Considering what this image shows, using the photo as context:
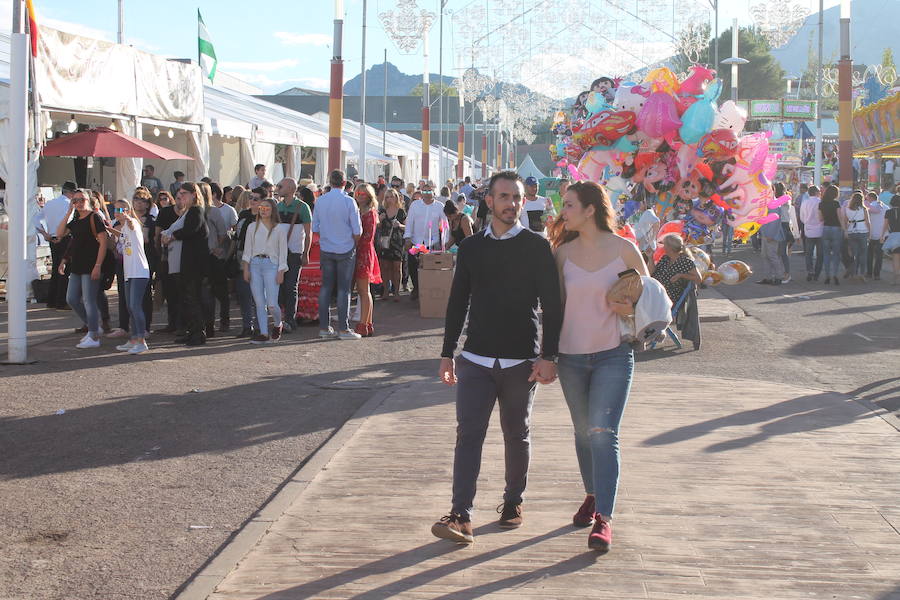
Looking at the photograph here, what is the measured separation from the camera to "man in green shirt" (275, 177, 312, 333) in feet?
43.5

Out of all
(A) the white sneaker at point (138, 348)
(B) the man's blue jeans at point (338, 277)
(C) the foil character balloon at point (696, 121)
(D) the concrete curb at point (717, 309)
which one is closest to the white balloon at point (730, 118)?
(C) the foil character balloon at point (696, 121)

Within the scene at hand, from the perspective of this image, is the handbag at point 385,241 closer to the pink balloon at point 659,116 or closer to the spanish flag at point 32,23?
the pink balloon at point 659,116

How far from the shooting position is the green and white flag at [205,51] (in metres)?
29.8

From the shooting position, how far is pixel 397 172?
41.7m

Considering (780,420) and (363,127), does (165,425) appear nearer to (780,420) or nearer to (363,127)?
(780,420)

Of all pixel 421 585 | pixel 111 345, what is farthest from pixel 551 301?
pixel 111 345

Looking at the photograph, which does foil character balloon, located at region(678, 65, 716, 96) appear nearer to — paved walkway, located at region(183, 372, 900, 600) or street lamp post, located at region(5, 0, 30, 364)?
paved walkway, located at region(183, 372, 900, 600)

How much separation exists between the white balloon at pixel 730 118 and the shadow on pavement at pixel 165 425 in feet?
18.8

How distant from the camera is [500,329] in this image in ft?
17.8

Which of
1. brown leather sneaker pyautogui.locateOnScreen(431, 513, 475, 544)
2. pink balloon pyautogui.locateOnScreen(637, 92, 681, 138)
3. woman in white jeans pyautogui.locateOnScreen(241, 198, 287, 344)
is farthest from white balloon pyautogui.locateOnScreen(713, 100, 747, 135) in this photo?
brown leather sneaker pyautogui.locateOnScreen(431, 513, 475, 544)

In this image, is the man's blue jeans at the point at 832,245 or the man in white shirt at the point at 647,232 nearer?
the man in white shirt at the point at 647,232

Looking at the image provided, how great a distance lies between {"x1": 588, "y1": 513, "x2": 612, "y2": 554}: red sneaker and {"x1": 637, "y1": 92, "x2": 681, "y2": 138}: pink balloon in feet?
29.3

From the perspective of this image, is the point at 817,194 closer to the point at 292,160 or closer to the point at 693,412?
the point at 292,160

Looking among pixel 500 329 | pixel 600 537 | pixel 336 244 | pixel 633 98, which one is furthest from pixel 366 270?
pixel 600 537
